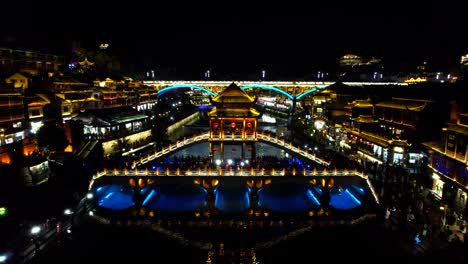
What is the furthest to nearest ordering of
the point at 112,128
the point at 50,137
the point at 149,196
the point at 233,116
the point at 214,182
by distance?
1. the point at 112,128
2. the point at 233,116
3. the point at 149,196
4. the point at 50,137
5. the point at 214,182

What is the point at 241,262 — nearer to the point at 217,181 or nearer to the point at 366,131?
the point at 217,181

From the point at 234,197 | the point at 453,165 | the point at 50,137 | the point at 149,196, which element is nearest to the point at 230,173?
the point at 234,197

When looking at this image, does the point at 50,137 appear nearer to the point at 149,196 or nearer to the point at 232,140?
the point at 149,196

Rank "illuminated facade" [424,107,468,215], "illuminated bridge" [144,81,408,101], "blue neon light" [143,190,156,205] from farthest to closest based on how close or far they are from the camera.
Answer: "illuminated bridge" [144,81,408,101]
"blue neon light" [143,190,156,205]
"illuminated facade" [424,107,468,215]

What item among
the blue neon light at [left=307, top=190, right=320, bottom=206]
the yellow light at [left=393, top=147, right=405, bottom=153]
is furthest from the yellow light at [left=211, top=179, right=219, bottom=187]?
the yellow light at [left=393, top=147, right=405, bottom=153]

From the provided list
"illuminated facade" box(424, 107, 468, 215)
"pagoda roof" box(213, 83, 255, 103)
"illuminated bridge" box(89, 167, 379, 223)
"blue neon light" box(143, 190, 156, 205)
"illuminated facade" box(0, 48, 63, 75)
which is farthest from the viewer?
"illuminated facade" box(0, 48, 63, 75)

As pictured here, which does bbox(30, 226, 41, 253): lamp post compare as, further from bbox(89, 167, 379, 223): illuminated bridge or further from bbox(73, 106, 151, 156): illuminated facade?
bbox(73, 106, 151, 156): illuminated facade

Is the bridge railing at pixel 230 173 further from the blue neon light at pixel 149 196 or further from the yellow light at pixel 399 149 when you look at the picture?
the yellow light at pixel 399 149

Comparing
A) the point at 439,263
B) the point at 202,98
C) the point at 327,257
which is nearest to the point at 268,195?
the point at 327,257
